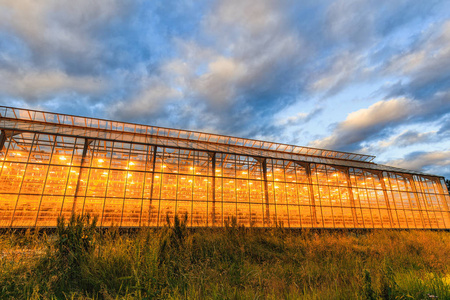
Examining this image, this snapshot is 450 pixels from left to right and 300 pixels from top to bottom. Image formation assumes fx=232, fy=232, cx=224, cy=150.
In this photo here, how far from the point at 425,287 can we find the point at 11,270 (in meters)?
11.5

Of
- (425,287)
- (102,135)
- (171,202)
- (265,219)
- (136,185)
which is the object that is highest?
(102,135)

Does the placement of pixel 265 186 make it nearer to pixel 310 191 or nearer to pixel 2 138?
pixel 310 191

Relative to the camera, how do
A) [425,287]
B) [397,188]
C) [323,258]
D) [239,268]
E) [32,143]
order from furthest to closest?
[397,188] → [32,143] → [323,258] → [239,268] → [425,287]

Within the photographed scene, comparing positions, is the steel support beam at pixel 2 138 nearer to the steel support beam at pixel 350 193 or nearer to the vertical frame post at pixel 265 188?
the vertical frame post at pixel 265 188

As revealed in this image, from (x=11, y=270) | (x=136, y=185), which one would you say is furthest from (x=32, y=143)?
(x=11, y=270)

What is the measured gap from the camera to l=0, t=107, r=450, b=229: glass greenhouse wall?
19375mm

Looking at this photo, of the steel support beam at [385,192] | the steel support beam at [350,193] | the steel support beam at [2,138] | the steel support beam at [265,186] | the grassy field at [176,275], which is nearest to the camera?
the grassy field at [176,275]

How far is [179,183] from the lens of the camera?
2319 centimetres

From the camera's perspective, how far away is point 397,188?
108 ft

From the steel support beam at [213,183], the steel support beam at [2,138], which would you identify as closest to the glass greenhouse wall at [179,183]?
the steel support beam at [2,138]

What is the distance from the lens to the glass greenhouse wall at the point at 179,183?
19.4 meters

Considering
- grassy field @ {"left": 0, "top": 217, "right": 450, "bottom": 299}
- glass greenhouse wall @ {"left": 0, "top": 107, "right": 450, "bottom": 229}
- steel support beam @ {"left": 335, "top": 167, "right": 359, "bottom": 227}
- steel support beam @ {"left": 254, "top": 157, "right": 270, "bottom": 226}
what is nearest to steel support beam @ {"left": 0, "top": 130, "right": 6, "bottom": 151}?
glass greenhouse wall @ {"left": 0, "top": 107, "right": 450, "bottom": 229}

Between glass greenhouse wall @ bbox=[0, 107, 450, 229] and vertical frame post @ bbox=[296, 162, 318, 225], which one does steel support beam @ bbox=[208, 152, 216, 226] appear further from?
vertical frame post @ bbox=[296, 162, 318, 225]

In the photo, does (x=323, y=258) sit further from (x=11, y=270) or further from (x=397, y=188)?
(x=397, y=188)
